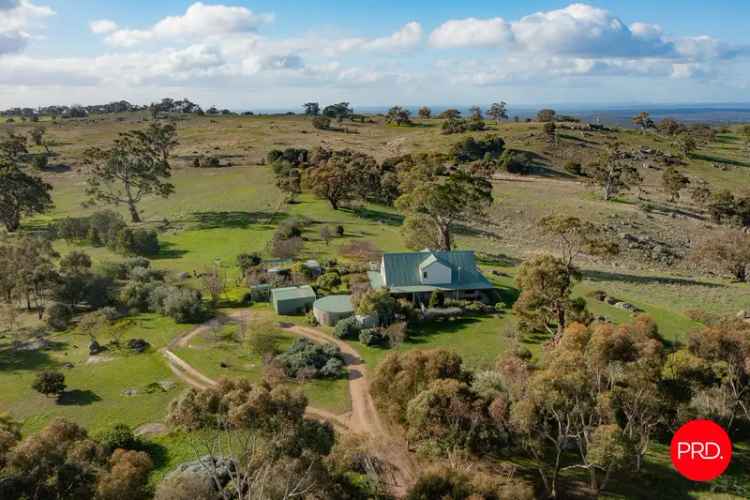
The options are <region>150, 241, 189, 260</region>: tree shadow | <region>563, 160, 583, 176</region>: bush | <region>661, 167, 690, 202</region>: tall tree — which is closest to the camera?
<region>150, 241, 189, 260</region>: tree shadow

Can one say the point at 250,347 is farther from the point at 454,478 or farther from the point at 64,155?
the point at 64,155

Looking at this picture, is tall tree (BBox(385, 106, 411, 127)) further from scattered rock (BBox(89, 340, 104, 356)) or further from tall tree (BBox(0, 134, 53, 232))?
scattered rock (BBox(89, 340, 104, 356))

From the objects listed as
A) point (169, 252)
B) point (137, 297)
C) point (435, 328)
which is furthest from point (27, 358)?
point (435, 328)

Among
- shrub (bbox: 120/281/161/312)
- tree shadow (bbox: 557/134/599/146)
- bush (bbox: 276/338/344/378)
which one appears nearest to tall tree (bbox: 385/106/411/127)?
tree shadow (bbox: 557/134/599/146)

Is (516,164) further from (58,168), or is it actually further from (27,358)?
(58,168)

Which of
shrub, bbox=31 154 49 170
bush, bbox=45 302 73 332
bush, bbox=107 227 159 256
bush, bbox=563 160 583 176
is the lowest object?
bush, bbox=45 302 73 332

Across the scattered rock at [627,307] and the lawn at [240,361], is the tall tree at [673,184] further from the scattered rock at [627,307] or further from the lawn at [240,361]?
the lawn at [240,361]
